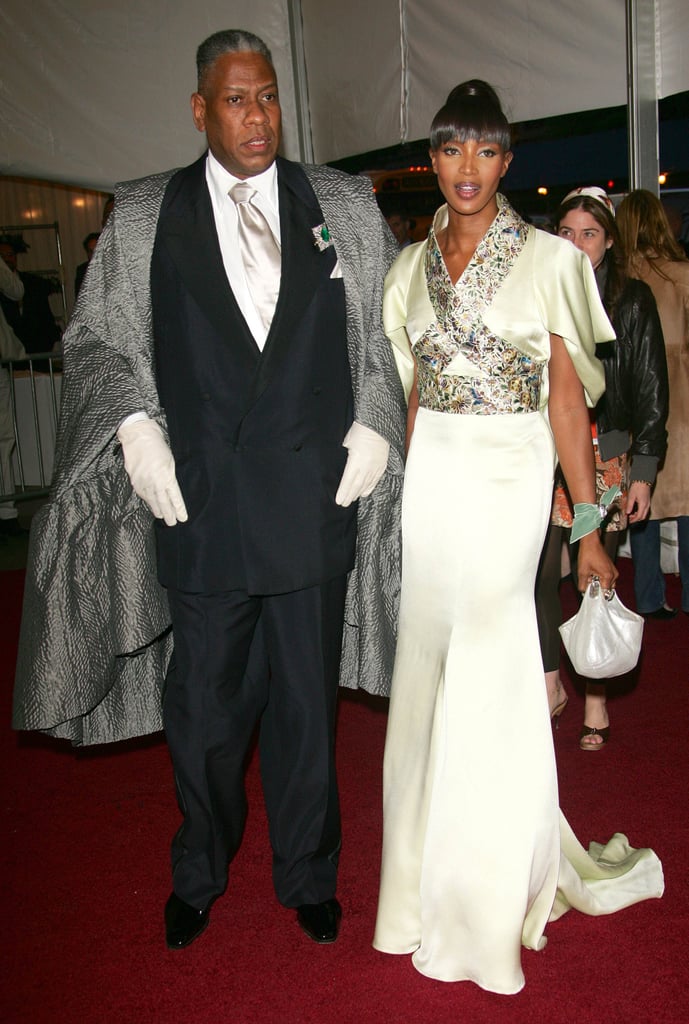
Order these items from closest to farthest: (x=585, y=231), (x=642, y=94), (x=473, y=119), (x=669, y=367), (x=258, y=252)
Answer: (x=473, y=119) < (x=258, y=252) < (x=585, y=231) < (x=669, y=367) < (x=642, y=94)

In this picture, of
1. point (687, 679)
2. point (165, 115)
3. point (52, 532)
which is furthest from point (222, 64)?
point (165, 115)

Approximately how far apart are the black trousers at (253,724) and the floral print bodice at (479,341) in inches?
21.2

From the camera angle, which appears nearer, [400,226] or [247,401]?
[247,401]

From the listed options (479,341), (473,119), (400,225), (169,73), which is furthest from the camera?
(400,225)

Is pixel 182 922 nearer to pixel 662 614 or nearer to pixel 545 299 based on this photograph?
pixel 545 299

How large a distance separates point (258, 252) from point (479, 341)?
0.51 metres

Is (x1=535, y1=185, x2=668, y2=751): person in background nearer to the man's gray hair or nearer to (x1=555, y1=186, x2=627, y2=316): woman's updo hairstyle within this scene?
(x1=555, y1=186, x2=627, y2=316): woman's updo hairstyle

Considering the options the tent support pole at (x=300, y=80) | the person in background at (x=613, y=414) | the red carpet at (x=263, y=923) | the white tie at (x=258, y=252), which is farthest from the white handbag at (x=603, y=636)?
the tent support pole at (x=300, y=80)

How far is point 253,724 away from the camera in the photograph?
242 cm

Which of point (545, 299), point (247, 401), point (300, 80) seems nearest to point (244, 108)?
point (247, 401)

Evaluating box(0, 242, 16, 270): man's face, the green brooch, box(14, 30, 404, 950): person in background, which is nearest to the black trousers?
box(14, 30, 404, 950): person in background

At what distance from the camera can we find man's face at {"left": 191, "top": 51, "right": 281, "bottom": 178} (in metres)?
2.06

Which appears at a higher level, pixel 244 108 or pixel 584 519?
pixel 244 108

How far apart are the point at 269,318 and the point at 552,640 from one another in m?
1.61
